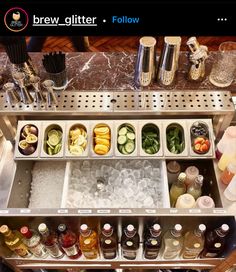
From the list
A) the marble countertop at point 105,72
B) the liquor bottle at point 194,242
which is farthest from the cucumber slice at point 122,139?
the liquor bottle at point 194,242

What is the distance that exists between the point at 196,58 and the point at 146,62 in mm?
272

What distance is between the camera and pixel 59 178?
6.98ft

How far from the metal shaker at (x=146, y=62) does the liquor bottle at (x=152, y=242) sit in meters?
0.82

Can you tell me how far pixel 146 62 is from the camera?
6.16 ft

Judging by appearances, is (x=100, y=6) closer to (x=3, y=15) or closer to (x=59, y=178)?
(x=3, y=15)

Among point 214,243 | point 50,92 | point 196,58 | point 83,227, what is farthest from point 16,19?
point 214,243

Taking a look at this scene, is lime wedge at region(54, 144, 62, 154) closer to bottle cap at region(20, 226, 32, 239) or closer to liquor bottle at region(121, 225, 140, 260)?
bottle cap at region(20, 226, 32, 239)

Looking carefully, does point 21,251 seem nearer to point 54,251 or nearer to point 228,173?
point 54,251

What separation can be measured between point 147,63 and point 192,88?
0.32 m

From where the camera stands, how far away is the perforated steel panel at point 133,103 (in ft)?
6.26

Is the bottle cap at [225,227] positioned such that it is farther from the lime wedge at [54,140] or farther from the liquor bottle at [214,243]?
the lime wedge at [54,140]

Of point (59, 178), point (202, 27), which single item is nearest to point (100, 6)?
point (202, 27)

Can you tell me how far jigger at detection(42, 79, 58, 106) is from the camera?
1865mm

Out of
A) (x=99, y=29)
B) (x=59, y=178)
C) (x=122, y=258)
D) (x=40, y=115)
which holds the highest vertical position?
(x=99, y=29)
